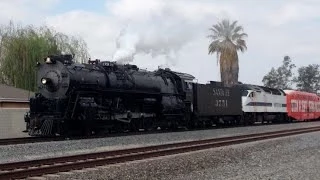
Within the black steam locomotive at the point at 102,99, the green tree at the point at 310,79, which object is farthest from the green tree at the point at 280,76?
the black steam locomotive at the point at 102,99

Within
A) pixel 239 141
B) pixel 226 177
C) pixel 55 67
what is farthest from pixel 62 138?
pixel 226 177

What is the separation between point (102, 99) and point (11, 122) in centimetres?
750

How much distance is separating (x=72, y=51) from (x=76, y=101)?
1181 inches

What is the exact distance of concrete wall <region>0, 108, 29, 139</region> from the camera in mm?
26725

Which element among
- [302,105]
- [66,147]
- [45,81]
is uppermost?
[45,81]

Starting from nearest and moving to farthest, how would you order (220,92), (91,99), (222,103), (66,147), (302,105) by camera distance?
(66,147)
(91,99)
(222,103)
(220,92)
(302,105)

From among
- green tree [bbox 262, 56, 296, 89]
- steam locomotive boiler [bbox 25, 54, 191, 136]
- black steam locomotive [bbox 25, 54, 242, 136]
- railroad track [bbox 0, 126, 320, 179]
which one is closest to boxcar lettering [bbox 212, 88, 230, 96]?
black steam locomotive [bbox 25, 54, 242, 136]

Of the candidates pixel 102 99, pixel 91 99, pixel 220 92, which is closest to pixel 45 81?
pixel 91 99

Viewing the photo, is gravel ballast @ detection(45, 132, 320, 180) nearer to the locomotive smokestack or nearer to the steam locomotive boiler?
the steam locomotive boiler

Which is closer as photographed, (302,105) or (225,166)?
(225,166)

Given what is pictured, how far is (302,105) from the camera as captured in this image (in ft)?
153

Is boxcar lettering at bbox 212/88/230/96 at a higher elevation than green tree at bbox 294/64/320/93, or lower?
lower

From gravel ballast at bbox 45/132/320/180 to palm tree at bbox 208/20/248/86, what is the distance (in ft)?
129

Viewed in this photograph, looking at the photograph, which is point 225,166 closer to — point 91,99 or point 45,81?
point 91,99
